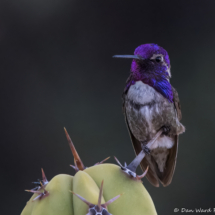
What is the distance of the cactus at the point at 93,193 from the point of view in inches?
21.5

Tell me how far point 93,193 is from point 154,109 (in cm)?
82

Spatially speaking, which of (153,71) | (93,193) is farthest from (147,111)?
(93,193)

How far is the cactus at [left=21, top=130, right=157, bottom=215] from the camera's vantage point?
547 millimetres

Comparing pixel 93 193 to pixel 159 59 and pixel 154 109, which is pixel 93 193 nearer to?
pixel 159 59

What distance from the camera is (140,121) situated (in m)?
1.39

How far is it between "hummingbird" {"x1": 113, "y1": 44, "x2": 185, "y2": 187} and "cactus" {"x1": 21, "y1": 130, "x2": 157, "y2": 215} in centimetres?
52

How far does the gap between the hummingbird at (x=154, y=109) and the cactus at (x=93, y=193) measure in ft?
1.69

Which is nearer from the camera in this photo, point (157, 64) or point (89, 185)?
point (89, 185)

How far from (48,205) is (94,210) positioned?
0.11 meters

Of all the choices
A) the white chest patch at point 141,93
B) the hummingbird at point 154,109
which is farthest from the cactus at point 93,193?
the white chest patch at point 141,93

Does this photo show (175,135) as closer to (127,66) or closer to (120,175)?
(120,175)

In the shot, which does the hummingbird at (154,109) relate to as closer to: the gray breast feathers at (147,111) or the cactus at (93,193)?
the gray breast feathers at (147,111)

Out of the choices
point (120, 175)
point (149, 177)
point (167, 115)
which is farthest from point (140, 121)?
point (120, 175)

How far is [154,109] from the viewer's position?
1.32 metres
